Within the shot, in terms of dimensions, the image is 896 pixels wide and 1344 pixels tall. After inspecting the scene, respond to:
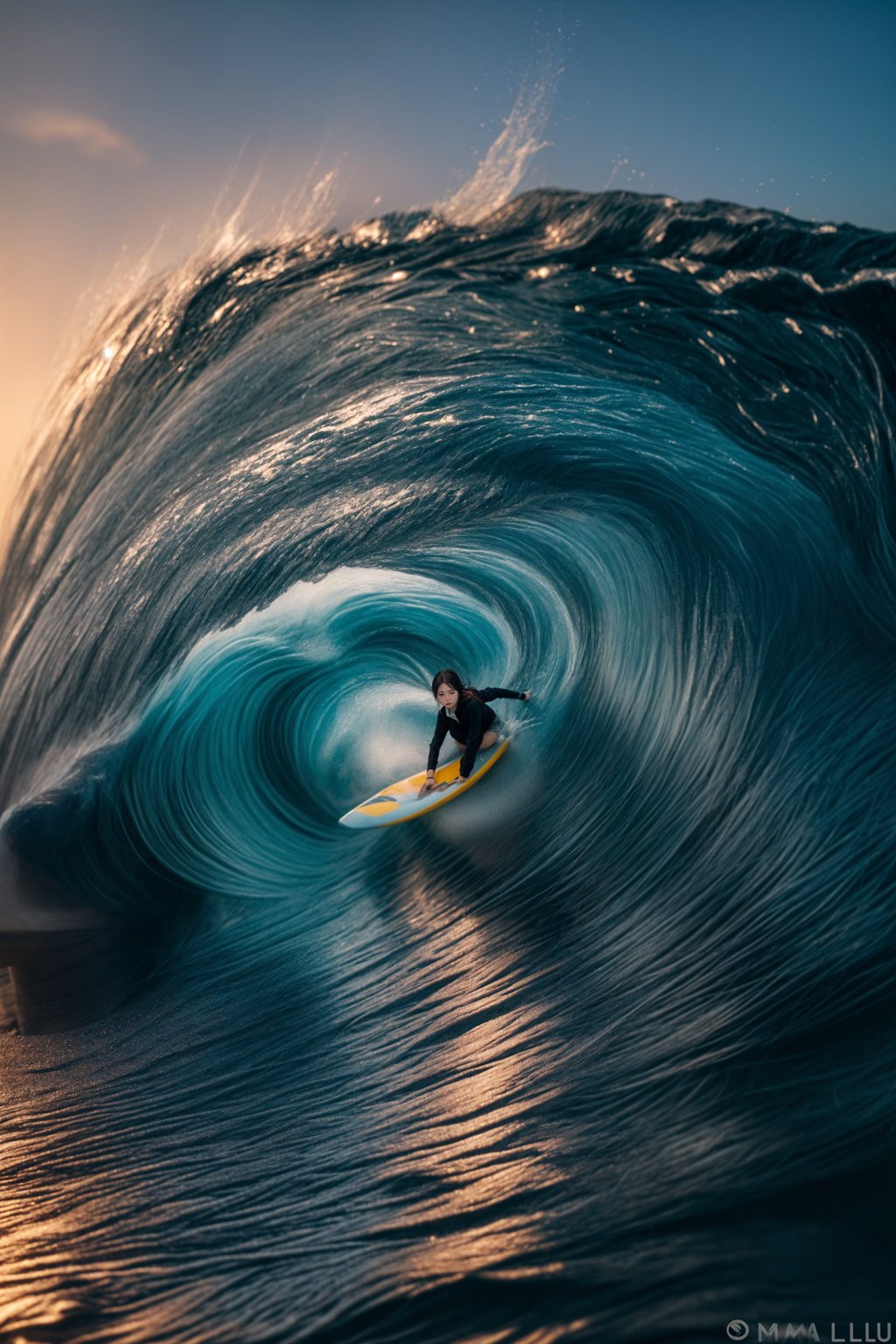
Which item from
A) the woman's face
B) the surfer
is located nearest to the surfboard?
the surfer

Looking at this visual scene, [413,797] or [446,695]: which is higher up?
[446,695]

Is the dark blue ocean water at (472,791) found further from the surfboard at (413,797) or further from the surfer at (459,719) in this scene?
the surfer at (459,719)

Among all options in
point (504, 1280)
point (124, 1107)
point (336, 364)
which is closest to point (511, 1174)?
point (504, 1280)

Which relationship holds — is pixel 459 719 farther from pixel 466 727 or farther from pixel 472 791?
pixel 472 791

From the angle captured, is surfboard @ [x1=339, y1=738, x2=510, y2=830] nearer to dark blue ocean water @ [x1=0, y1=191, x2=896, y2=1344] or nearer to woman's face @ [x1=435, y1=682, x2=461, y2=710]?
dark blue ocean water @ [x1=0, y1=191, x2=896, y2=1344]

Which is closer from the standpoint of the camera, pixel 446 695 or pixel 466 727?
pixel 446 695

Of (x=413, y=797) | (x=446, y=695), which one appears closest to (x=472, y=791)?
(x=413, y=797)
